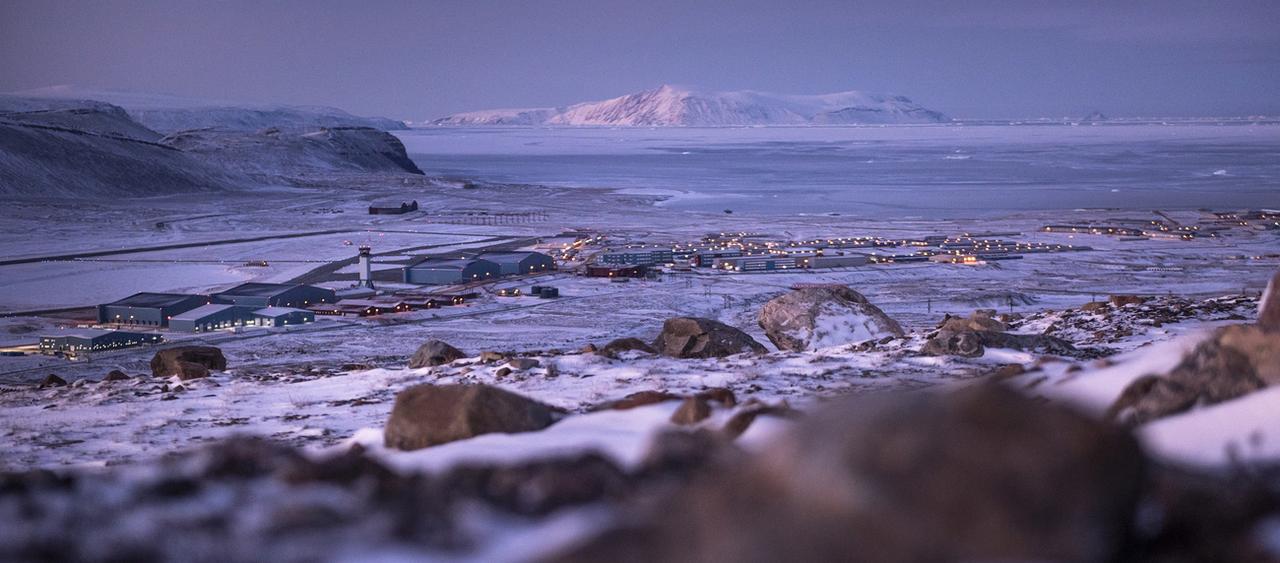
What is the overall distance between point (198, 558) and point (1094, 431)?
197 centimetres

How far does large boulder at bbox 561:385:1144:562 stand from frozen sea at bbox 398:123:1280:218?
2199 inches

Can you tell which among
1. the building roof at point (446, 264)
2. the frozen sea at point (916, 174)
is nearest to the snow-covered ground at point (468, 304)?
the building roof at point (446, 264)

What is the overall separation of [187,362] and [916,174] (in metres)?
84.3

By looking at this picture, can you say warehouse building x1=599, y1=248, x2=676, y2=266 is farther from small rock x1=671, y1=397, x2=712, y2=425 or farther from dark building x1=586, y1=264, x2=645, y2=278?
small rock x1=671, y1=397, x2=712, y2=425

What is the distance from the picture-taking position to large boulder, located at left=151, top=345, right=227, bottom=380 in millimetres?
10406

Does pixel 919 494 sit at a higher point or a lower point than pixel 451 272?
higher

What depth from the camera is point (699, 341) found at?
10.8 m

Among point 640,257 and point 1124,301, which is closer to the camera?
point 1124,301

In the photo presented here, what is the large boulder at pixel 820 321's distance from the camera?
12.4 meters

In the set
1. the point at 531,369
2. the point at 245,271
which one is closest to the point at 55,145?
the point at 245,271

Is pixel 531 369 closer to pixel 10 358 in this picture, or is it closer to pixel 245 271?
pixel 10 358

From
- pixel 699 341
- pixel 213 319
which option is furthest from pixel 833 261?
pixel 699 341

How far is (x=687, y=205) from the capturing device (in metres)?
65.9

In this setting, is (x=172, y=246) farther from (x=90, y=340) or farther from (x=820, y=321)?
(x=820, y=321)
